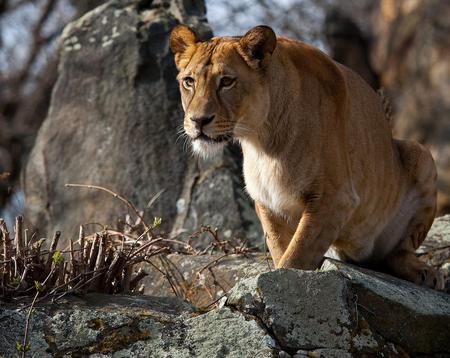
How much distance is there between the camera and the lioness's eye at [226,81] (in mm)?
6141

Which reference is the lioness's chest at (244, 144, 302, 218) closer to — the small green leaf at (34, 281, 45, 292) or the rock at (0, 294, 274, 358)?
the rock at (0, 294, 274, 358)

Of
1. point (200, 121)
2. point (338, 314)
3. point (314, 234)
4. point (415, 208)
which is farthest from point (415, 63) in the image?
point (338, 314)

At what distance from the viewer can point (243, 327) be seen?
15.5 ft

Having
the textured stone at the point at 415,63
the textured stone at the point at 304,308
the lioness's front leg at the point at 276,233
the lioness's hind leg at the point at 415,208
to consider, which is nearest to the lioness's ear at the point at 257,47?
the lioness's front leg at the point at 276,233

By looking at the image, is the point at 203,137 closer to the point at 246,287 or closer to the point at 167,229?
the point at 246,287

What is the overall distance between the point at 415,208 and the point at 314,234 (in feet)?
4.82

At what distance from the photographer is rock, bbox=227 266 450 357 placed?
15.4 ft

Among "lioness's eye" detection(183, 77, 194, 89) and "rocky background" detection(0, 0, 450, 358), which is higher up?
"lioness's eye" detection(183, 77, 194, 89)

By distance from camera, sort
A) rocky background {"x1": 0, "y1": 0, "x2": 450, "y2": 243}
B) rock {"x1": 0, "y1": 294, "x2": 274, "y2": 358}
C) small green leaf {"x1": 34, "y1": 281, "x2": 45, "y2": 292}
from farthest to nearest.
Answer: rocky background {"x1": 0, "y1": 0, "x2": 450, "y2": 243} < small green leaf {"x1": 34, "y1": 281, "x2": 45, "y2": 292} < rock {"x1": 0, "y1": 294, "x2": 274, "y2": 358}

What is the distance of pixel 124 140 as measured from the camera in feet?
32.0

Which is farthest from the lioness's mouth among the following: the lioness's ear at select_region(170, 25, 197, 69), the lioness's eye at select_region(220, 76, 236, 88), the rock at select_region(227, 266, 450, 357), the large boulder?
the large boulder

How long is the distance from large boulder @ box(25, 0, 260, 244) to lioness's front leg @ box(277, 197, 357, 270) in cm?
294

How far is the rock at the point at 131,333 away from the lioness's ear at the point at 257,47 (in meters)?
1.97

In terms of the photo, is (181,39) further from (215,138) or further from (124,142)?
(124,142)
